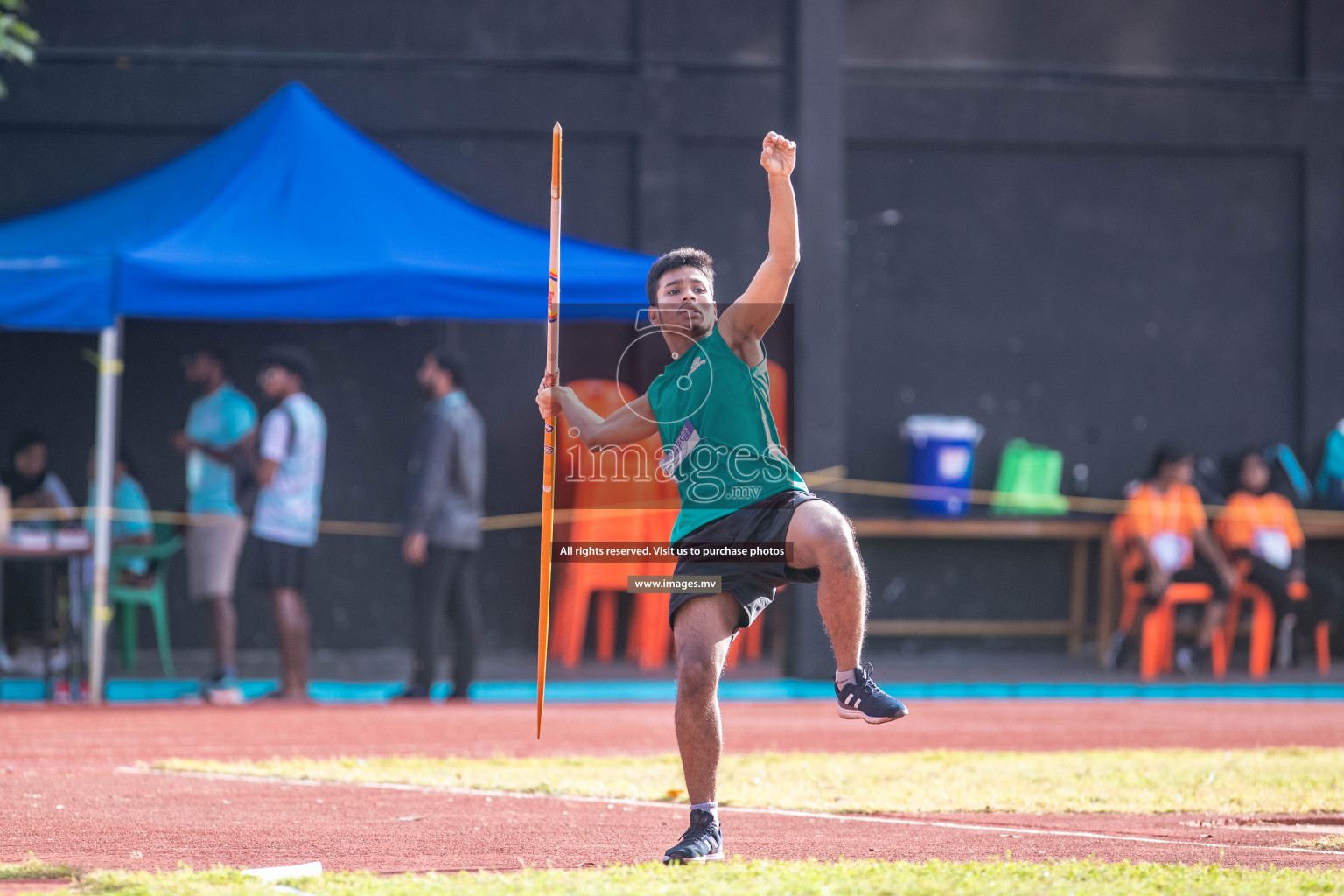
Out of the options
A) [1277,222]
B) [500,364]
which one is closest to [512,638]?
[500,364]

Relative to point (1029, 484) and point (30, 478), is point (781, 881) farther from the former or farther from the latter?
point (1029, 484)

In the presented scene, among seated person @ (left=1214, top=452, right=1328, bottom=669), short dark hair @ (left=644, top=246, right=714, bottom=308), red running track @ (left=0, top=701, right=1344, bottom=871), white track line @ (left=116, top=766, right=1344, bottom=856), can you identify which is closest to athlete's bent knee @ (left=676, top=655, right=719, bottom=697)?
red running track @ (left=0, top=701, right=1344, bottom=871)

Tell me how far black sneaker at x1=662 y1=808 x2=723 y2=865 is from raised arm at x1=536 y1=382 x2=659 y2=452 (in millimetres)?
1174

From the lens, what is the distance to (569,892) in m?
4.03

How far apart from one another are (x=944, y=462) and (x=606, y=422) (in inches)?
332

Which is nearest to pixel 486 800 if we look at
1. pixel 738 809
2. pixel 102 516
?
pixel 738 809

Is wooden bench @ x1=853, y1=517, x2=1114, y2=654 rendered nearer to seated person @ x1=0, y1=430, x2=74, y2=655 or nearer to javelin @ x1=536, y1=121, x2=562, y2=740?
seated person @ x1=0, y1=430, x2=74, y2=655

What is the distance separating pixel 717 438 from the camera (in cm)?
494

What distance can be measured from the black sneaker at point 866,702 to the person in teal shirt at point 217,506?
6.52m

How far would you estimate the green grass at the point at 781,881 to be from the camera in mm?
4105

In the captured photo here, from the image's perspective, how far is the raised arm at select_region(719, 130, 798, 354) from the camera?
495cm

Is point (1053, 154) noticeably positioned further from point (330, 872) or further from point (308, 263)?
point (330, 872)

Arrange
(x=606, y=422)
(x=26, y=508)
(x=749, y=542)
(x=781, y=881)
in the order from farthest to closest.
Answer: (x=26, y=508), (x=606, y=422), (x=749, y=542), (x=781, y=881)

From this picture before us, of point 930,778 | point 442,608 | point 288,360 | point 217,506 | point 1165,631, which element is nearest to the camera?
point 930,778
